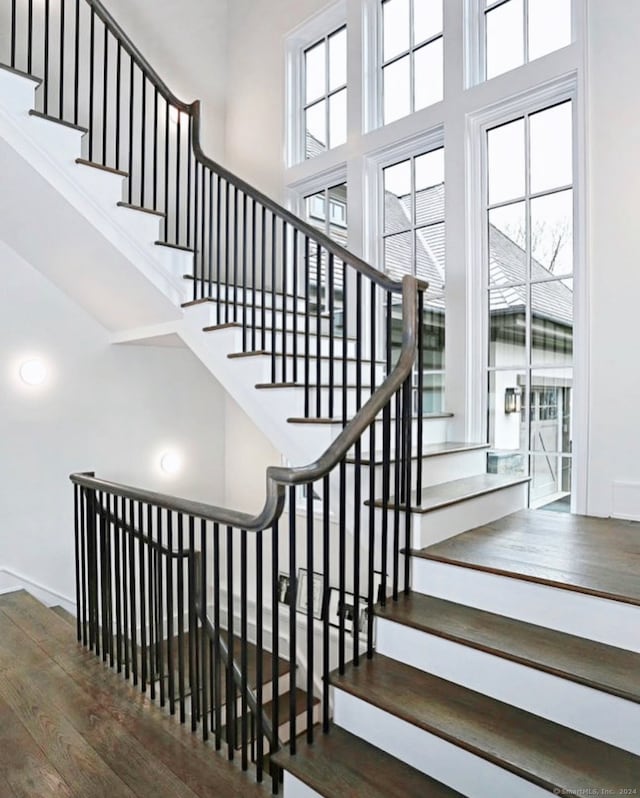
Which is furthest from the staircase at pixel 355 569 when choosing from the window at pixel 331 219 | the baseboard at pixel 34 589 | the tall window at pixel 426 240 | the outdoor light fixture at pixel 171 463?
the outdoor light fixture at pixel 171 463

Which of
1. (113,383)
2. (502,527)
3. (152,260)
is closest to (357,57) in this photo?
(152,260)

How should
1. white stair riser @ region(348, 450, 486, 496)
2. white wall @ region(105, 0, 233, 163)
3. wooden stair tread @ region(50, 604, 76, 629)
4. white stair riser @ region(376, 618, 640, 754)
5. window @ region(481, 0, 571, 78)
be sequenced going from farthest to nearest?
white wall @ region(105, 0, 233, 163)
wooden stair tread @ region(50, 604, 76, 629)
window @ region(481, 0, 571, 78)
white stair riser @ region(348, 450, 486, 496)
white stair riser @ region(376, 618, 640, 754)

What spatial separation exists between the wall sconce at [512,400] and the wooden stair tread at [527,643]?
5.04 ft

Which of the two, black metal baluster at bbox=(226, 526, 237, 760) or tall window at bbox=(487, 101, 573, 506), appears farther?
tall window at bbox=(487, 101, 573, 506)

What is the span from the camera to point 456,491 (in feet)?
8.34

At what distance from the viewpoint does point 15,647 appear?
110 inches

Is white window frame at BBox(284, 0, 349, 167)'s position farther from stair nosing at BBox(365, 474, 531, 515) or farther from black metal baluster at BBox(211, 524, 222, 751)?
black metal baluster at BBox(211, 524, 222, 751)

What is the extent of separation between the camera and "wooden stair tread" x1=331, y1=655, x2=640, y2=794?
4.55ft

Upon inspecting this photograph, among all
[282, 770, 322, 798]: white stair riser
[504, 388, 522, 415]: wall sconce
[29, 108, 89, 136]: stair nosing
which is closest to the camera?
[282, 770, 322, 798]: white stair riser

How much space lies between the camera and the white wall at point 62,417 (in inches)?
146

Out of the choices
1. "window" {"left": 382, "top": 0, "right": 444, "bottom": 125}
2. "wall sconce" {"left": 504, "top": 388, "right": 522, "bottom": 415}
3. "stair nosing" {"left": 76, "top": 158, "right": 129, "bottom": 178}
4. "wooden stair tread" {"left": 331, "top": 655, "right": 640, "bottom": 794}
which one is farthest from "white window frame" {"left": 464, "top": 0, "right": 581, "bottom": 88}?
"wooden stair tread" {"left": 331, "top": 655, "right": 640, "bottom": 794}

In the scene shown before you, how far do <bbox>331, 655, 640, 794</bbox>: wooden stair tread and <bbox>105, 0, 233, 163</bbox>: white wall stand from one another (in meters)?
4.65

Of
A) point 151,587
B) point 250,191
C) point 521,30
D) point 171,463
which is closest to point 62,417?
point 171,463

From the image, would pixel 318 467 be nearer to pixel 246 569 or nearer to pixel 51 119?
pixel 246 569
